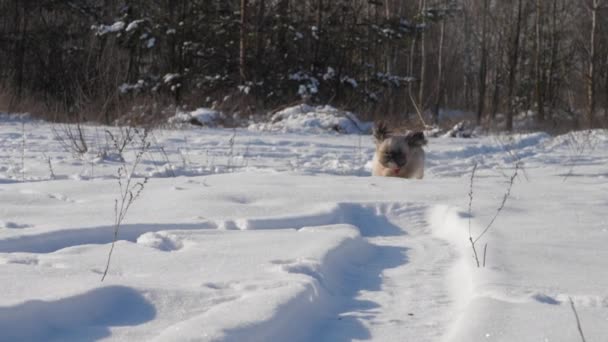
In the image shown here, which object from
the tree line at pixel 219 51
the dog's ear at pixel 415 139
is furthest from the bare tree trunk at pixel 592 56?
the dog's ear at pixel 415 139

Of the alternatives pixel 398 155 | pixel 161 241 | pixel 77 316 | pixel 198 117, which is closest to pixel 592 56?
pixel 198 117

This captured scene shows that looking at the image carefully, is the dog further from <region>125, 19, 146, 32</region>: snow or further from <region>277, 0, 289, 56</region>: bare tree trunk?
<region>125, 19, 146, 32</region>: snow

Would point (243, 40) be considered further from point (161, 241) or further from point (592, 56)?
point (161, 241)

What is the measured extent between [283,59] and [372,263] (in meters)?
19.1

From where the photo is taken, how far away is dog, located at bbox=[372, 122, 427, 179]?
284 inches

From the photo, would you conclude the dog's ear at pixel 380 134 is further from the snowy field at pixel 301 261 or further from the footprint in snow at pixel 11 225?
the footprint in snow at pixel 11 225

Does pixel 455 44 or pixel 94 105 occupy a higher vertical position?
pixel 455 44

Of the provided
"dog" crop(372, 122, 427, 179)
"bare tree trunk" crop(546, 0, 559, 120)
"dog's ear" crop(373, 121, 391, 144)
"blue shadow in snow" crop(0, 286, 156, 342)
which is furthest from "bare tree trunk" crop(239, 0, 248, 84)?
"blue shadow in snow" crop(0, 286, 156, 342)

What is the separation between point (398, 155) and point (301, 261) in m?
4.69

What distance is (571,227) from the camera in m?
3.58

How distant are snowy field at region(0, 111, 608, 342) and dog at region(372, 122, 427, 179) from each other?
143 cm

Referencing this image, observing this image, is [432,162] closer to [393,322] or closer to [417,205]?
[417,205]

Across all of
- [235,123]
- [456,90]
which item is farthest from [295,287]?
[456,90]

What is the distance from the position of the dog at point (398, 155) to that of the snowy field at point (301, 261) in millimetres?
1432
